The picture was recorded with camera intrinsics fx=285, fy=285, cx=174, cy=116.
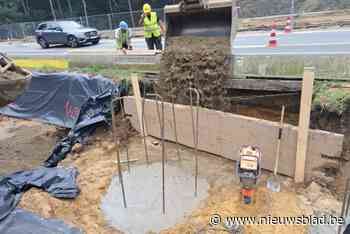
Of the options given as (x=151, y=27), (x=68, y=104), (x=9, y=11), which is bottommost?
(x=68, y=104)

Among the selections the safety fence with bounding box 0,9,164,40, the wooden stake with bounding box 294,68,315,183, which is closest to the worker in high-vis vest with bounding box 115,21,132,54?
the wooden stake with bounding box 294,68,315,183

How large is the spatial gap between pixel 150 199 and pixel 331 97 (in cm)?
369

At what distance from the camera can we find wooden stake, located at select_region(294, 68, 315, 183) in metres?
4.24

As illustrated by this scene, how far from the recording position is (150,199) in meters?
4.57

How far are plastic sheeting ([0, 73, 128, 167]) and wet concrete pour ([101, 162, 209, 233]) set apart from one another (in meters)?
2.00

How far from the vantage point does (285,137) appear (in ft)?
15.4

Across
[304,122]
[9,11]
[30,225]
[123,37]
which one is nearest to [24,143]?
[123,37]

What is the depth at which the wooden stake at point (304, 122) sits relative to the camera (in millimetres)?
4238

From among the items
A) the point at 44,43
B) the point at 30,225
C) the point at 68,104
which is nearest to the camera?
the point at 30,225

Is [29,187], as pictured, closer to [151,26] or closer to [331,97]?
[331,97]

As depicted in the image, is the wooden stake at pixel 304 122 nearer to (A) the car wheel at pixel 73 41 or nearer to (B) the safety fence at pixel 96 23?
(A) the car wheel at pixel 73 41

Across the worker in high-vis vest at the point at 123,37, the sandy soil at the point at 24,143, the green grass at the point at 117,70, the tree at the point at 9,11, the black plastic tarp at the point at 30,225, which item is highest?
the tree at the point at 9,11

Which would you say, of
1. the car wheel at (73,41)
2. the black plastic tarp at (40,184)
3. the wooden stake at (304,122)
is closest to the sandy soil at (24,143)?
the black plastic tarp at (40,184)

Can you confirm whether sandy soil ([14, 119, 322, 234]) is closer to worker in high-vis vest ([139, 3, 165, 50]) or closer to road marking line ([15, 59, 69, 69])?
worker in high-vis vest ([139, 3, 165, 50])
